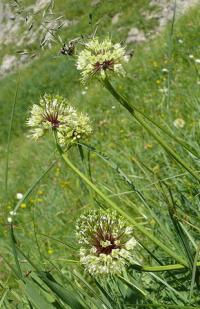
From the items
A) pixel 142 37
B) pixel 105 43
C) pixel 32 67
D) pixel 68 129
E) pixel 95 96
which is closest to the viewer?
pixel 105 43

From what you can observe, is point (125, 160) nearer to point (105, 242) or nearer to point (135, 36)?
point (105, 242)

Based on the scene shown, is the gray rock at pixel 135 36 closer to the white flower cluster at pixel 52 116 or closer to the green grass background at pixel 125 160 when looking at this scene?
the green grass background at pixel 125 160

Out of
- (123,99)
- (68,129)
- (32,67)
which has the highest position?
(123,99)

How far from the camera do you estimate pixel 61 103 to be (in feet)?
6.52

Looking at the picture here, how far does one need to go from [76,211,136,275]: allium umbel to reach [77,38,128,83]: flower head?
49 cm

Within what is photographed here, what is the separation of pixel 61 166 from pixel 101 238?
639 cm

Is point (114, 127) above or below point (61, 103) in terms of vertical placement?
below

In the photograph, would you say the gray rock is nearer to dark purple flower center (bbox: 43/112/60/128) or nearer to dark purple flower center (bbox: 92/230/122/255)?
dark purple flower center (bbox: 43/112/60/128)

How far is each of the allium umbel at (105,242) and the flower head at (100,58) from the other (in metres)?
0.49

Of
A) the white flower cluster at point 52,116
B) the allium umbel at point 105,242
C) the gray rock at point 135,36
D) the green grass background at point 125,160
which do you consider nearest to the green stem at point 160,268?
the allium umbel at point 105,242

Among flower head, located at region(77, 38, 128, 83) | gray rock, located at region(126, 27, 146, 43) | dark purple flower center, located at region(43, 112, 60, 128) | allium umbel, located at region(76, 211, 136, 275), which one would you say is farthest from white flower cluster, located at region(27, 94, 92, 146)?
gray rock, located at region(126, 27, 146, 43)

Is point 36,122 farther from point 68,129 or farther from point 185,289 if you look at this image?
point 185,289

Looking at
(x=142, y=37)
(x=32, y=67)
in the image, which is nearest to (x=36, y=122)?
(x=142, y=37)

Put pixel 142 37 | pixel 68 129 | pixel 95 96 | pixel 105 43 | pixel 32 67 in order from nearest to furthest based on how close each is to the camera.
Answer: pixel 105 43 → pixel 68 129 → pixel 95 96 → pixel 142 37 → pixel 32 67
